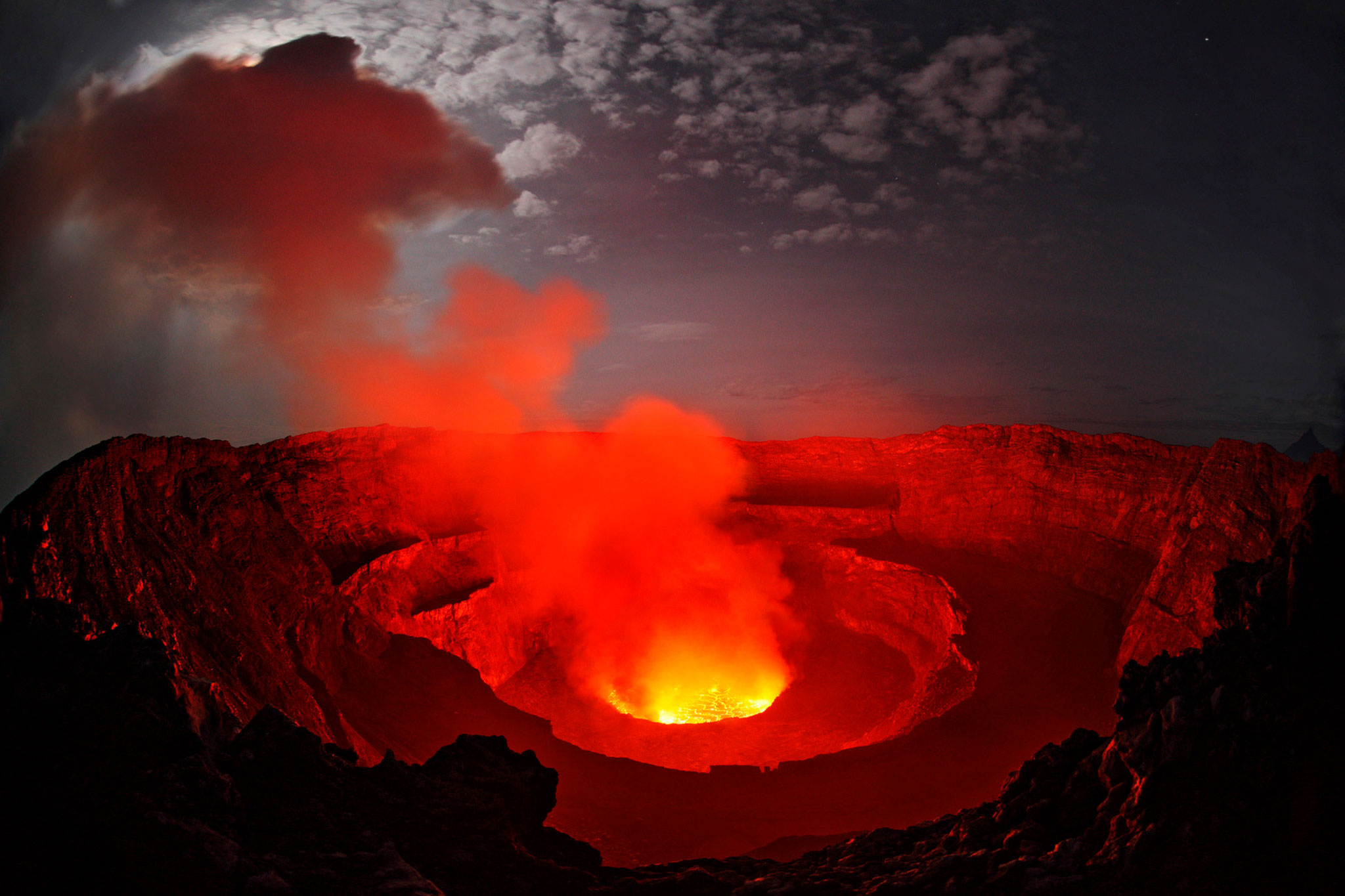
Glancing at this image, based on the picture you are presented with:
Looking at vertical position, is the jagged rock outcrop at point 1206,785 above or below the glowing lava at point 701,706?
above

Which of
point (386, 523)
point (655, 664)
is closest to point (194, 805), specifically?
point (386, 523)

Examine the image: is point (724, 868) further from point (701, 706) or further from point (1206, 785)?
point (701, 706)

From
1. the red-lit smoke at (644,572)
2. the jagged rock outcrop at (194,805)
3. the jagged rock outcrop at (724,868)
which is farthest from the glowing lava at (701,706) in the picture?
the jagged rock outcrop at (724,868)

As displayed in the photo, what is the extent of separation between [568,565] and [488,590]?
579 centimetres

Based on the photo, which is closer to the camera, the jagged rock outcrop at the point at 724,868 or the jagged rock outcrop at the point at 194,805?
the jagged rock outcrop at the point at 194,805

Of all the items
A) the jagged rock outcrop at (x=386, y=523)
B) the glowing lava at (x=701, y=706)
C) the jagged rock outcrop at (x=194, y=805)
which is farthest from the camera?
the glowing lava at (x=701, y=706)

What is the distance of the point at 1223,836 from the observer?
6.00 m

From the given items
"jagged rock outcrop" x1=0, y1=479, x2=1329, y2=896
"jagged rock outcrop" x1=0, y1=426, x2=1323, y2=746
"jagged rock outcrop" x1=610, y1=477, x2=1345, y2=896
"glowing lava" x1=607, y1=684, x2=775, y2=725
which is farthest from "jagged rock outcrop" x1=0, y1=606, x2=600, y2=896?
"glowing lava" x1=607, y1=684, x2=775, y2=725

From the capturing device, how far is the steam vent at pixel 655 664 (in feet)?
21.3

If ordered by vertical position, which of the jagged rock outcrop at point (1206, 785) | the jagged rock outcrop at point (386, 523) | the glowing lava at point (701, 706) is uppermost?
the jagged rock outcrop at point (386, 523)

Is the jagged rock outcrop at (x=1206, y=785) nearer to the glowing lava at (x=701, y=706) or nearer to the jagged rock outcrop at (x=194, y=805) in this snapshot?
the jagged rock outcrop at (x=194, y=805)

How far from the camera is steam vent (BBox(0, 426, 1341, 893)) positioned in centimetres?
649

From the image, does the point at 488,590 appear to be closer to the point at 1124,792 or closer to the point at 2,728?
the point at 2,728

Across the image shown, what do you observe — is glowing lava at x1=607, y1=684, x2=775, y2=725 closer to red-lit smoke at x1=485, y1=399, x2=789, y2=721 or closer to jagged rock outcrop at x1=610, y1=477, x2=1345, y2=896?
red-lit smoke at x1=485, y1=399, x2=789, y2=721
